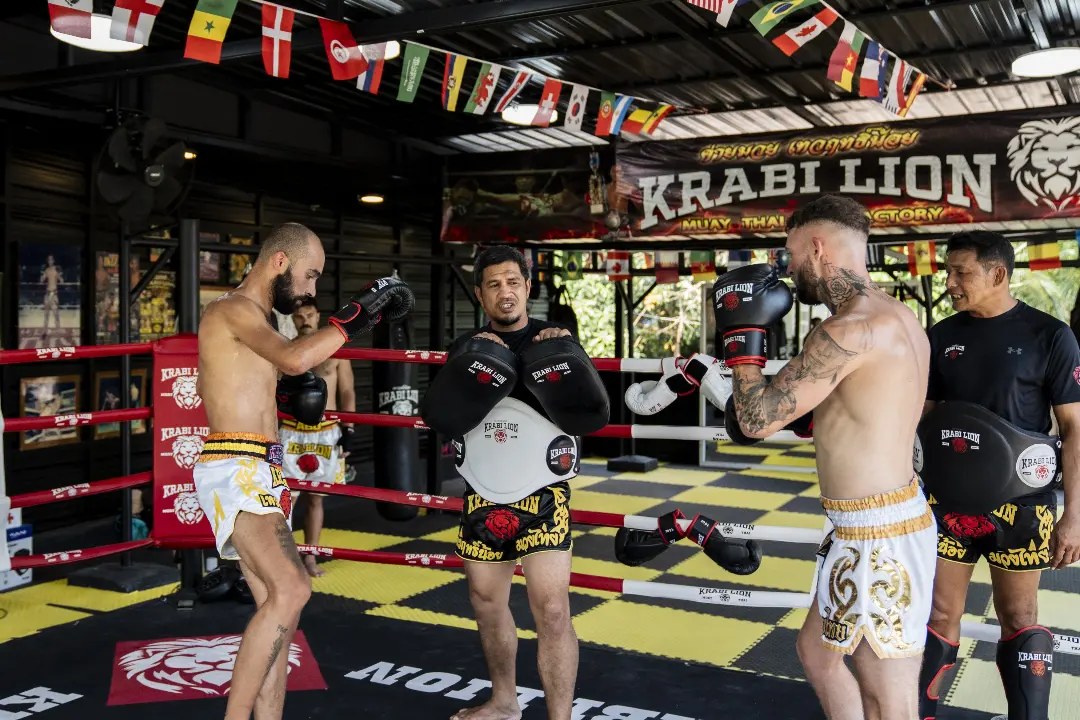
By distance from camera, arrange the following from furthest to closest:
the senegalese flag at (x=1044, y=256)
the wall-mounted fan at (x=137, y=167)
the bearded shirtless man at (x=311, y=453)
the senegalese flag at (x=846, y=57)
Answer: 1. the senegalese flag at (x=1044, y=256)
2. the bearded shirtless man at (x=311, y=453)
3. the wall-mounted fan at (x=137, y=167)
4. the senegalese flag at (x=846, y=57)

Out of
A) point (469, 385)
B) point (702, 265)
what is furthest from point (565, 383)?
point (702, 265)

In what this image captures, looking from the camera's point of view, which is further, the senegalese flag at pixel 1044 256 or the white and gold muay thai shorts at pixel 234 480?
the senegalese flag at pixel 1044 256

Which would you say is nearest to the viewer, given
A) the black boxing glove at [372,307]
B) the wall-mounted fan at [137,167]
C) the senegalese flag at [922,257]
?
the black boxing glove at [372,307]

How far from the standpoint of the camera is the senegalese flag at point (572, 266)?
9.79 meters

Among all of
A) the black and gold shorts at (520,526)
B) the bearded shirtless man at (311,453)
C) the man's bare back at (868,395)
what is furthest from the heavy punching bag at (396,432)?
the man's bare back at (868,395)

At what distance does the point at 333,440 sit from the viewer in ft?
18.4

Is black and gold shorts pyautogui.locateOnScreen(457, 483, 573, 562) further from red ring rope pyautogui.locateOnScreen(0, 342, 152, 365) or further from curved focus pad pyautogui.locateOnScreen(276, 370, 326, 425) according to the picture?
red ring rope pyautogui.locateOnScreen(0, 342, 152, 365)

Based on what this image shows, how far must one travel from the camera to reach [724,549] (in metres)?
3.34

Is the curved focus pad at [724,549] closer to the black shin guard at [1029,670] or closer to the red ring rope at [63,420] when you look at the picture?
the black shin guard at [1029,670]

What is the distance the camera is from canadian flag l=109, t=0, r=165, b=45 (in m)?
4.07

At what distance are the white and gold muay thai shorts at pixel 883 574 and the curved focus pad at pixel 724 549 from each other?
2.92 feet

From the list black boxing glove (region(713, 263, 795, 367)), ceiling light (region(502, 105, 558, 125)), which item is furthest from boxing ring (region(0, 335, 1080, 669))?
ceiling light (region(502, 105, 558, 125))

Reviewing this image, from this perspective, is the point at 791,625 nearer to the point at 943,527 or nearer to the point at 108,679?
the point at 943,527

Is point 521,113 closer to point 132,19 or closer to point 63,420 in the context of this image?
point 132,19
